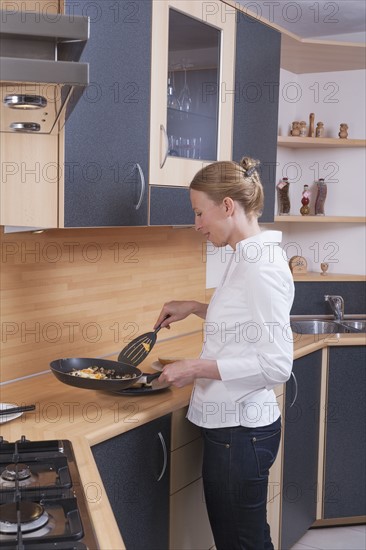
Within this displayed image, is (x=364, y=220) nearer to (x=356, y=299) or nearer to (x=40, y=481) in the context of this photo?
(x=356, y=299)

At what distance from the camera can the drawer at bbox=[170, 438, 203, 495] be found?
2.22 meters

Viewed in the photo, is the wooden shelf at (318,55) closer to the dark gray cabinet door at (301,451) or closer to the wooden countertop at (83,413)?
the dark gray cabinet door at (301,451)

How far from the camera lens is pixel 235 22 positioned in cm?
269

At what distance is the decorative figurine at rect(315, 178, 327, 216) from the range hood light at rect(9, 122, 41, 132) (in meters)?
2.41

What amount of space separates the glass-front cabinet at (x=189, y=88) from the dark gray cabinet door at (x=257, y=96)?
0.24ft

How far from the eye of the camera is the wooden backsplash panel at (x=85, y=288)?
231 centimetres

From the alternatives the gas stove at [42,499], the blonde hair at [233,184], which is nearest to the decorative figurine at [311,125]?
the blonde hair at [233,184]

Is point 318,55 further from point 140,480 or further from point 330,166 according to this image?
point 140,480

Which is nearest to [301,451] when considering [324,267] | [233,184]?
[324,267]

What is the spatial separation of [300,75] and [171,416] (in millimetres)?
2410

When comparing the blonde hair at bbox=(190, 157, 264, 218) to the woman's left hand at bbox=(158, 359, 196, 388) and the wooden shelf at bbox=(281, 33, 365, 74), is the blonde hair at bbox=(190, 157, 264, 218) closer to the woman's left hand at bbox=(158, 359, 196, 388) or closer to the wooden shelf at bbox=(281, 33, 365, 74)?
the woman's left hand at bbox=(158, 359, 196, 388)

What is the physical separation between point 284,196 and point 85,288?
1523mm

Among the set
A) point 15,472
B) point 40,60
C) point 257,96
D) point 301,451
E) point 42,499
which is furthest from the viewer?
point 301,451

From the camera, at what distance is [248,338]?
1993 mm
